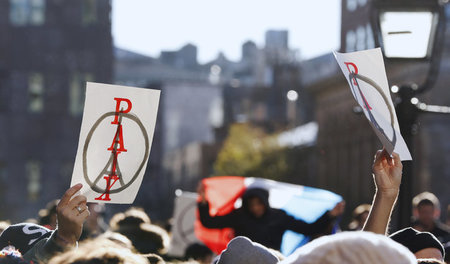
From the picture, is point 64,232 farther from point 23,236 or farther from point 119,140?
point 119,140

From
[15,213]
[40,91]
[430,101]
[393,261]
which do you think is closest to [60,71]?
[40,91]

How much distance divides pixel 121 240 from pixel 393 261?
10.9 feet

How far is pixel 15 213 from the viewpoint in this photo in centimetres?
3931

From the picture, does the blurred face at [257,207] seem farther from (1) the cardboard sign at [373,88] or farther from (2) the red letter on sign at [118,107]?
(2) the red letter on sign at [118,107]

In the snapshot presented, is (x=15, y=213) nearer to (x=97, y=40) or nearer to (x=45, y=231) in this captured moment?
(x=97, y=40)

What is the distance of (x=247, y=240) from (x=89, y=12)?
126 ft

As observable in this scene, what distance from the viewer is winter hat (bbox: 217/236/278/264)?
422 centimetres

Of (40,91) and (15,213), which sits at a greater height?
(40,91)

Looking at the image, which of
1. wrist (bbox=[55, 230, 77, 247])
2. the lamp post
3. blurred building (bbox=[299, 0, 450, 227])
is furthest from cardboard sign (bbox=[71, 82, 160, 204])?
blurred building (bbox=[299, 0, 450, 227])

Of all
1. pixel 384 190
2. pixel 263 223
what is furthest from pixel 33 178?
pixel 384 190

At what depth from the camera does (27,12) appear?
42.4m

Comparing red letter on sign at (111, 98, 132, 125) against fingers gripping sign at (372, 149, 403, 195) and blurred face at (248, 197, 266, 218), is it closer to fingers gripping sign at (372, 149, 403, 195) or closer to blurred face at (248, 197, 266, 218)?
fingers gripping sign at (372, 149, 403, 195)

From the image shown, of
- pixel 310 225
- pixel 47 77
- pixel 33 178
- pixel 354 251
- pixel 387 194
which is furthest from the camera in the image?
pixel 47 77

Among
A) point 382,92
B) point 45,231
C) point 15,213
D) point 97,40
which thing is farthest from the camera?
point 97,40
